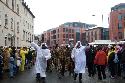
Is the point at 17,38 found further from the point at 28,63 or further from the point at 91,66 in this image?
the point at 91,66

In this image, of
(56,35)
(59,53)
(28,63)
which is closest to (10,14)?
(28,63)

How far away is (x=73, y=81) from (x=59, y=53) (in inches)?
135

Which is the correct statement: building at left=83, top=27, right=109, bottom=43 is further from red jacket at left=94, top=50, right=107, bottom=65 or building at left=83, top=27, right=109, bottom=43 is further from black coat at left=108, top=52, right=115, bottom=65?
red jacket at left=94, top=50, right=107, bottom=65

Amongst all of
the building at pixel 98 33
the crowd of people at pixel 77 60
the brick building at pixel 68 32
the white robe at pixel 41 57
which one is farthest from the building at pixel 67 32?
the white robe at pixel 41 57

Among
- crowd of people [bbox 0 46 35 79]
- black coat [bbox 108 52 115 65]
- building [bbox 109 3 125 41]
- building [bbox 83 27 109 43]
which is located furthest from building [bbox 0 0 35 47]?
building [bbox 83 27 109 43]

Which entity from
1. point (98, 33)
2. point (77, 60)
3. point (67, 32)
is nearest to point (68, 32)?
point (67, 32)

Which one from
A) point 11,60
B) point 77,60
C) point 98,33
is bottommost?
point 11,60

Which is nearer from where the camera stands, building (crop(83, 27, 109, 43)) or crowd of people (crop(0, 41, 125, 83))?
crowd of people (crop(0, 41, 125, 83))

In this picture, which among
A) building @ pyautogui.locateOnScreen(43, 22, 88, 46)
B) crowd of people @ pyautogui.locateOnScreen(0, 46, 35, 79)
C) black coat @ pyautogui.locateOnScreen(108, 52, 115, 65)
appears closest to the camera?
black coat @ pyautogui.locateOnScreen(108, 52, 115, 65)

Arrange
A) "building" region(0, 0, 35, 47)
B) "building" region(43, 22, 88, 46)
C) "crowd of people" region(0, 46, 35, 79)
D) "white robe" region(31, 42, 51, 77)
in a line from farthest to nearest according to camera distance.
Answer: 1. "building" region(43, 22, 88, 46)
2. "building" region(0, 0, 35, 47)
3. "crowd of people" region(0, 46, 35, 79)
4. "white robe" region(31, 42, 51, 77)

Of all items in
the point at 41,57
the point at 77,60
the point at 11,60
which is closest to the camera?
the point at 41,57

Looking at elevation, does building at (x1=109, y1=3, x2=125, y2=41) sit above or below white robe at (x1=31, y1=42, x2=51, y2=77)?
above

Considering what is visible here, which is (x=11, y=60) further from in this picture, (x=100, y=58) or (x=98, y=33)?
(x=98, y=33)

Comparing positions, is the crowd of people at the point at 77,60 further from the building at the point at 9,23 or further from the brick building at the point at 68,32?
the brick building at the point at 68,32
